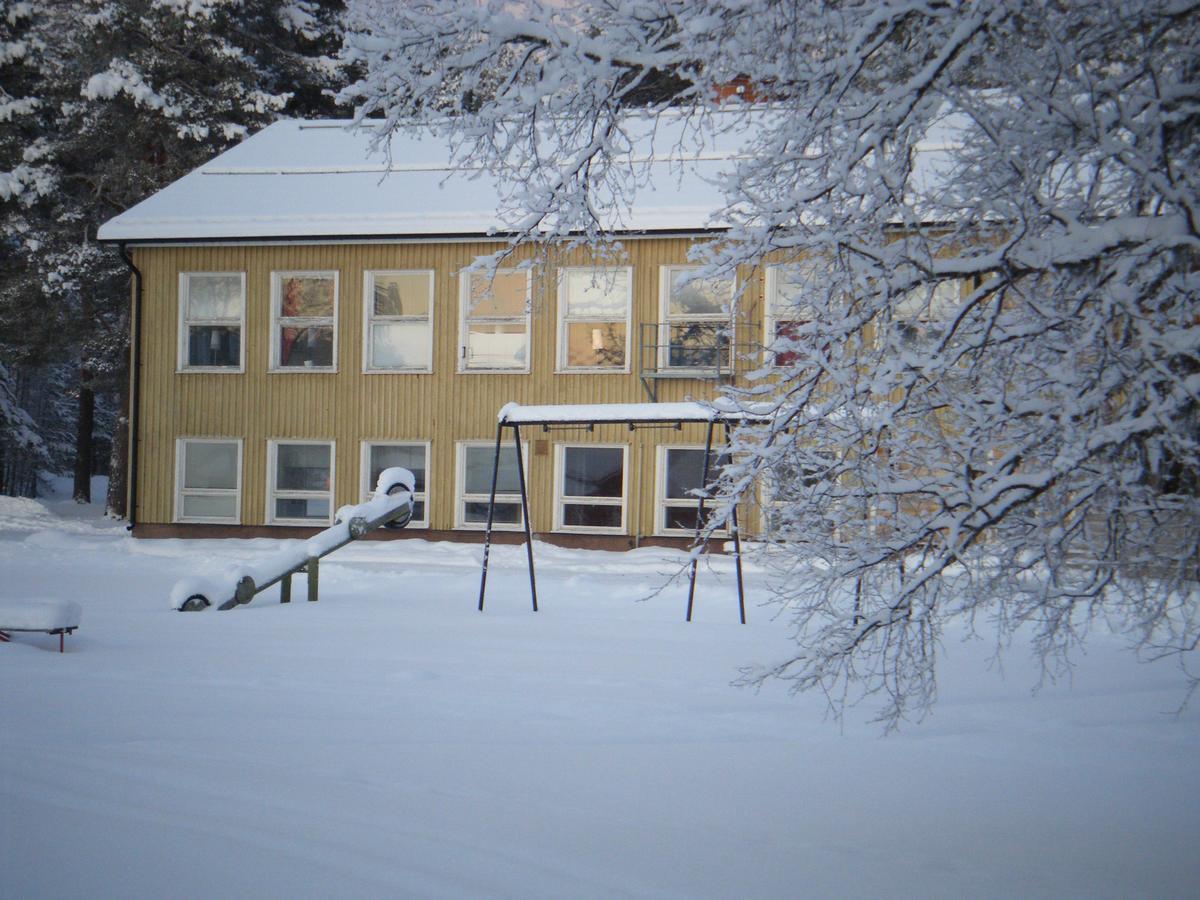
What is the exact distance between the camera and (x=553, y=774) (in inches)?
207

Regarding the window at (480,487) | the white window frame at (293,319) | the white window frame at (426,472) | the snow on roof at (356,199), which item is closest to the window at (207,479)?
the white window frame at (293,319)

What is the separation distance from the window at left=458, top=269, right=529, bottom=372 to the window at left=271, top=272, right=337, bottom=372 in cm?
245

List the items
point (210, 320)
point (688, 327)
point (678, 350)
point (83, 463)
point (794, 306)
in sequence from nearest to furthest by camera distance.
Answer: point (794, 306), point (688, 327), point (678, 350), point (210, 320), point (83, 463)

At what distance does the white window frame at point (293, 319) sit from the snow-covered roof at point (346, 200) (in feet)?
2.39

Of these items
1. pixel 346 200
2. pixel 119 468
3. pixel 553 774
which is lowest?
pixel 553 774

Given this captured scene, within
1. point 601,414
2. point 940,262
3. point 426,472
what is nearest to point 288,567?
point 601,414

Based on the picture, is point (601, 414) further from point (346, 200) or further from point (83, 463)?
point (83, 463)

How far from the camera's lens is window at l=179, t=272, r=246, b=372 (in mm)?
19766

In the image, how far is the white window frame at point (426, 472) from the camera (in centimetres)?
1886

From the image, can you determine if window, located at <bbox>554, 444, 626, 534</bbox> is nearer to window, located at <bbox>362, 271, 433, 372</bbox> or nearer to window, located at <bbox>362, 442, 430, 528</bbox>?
window, located at <bbox>362, 442, 430, 528</bbox>

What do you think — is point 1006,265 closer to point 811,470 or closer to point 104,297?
point 811,470

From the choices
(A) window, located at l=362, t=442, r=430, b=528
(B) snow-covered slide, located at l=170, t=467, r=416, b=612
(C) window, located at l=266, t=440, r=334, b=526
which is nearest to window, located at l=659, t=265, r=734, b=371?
(A) window, located at l=362, t=442, r=430, b=528

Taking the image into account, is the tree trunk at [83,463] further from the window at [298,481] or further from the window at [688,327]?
the window at [688,327]

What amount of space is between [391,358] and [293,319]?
1.93 meters
